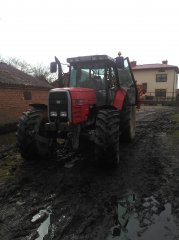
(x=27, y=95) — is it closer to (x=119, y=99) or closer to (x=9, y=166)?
(x=119, y=99)

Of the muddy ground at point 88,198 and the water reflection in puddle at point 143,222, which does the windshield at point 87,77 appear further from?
the water reflection in puddle at point 143,222

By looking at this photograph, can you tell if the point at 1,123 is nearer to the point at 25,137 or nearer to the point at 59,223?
the point at 25,137

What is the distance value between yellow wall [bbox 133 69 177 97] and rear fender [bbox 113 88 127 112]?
37.1 metres

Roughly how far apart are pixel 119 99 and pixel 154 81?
38.7 m

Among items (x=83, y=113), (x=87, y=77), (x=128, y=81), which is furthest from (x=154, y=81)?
(x=83, y=113)

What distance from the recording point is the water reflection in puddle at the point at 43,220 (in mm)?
3814

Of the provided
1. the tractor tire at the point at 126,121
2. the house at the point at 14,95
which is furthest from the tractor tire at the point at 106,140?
the house at the point at 14,95

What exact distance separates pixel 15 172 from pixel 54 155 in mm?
1419

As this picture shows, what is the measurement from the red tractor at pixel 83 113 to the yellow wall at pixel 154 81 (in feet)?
122

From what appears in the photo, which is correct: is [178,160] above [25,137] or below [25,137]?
below

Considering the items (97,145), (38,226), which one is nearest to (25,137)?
(97,145)

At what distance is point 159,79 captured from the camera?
4472cm

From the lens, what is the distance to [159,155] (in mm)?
7719

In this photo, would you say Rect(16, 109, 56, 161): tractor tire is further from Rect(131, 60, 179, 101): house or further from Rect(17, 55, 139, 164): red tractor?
Rect(131, 60, 179, 101): house
